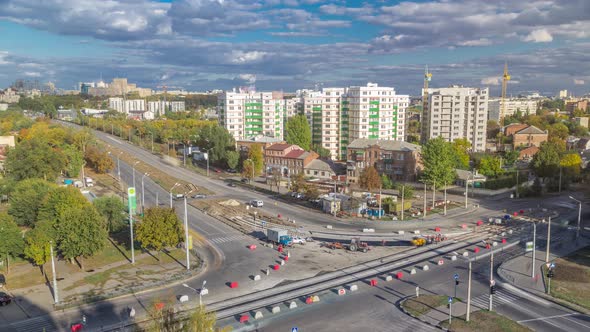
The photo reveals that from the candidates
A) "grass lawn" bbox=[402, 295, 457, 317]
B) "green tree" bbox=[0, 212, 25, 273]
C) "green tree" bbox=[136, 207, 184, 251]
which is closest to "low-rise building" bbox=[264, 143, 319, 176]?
"green tree" bbox=[136, 207, 184, 251]

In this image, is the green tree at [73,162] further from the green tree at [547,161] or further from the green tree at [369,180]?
the green tree at [547,161]

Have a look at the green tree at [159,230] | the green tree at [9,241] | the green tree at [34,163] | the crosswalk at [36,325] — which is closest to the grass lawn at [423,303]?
the green tree at [159,230]

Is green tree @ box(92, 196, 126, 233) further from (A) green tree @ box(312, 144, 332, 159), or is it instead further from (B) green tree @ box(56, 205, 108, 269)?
(A) green tree @ box(312, 144, 332, 159)

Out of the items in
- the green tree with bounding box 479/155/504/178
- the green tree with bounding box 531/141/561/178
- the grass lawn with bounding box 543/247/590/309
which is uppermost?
the green tree with bounding box 531/141/561/178

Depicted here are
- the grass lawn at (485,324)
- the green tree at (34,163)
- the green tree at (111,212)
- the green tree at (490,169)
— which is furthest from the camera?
the green tree at (490,169)

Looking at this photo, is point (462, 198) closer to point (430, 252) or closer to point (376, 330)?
point (430, 252)

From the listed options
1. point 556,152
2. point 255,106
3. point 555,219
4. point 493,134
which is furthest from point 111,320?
point 493,134

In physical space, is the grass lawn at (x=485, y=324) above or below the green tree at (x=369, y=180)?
below
